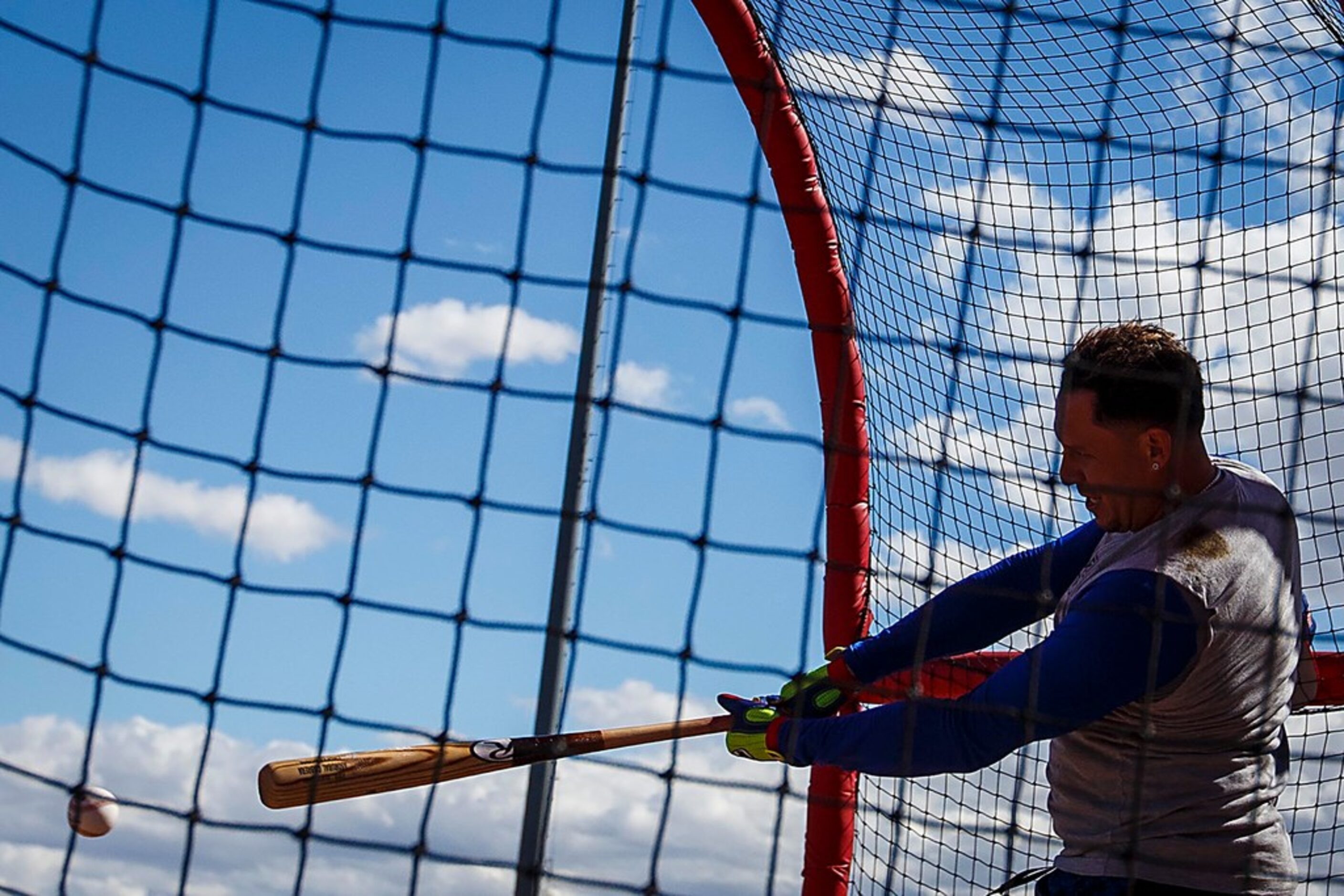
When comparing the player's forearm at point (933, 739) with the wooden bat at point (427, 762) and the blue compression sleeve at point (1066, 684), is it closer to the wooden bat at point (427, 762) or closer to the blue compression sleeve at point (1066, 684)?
the blue compression sleeve at point (1066, 684)

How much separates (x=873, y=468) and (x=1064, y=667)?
1.46m

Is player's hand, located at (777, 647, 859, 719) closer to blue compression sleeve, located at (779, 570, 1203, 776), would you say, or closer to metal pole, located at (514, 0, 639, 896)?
metal pole, located at (514, 0, 639, 896)

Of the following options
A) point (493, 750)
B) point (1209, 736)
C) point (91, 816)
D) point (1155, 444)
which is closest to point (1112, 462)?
point (1155, 444)

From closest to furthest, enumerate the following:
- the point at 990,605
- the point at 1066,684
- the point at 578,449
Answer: the point at 1066,684 → the point at 990,605 → the point at 578,449

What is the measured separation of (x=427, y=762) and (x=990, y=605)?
3.72 ft

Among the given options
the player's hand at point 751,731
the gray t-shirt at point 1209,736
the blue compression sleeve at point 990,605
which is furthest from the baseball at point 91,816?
the gray t-shirt at point 1209,736

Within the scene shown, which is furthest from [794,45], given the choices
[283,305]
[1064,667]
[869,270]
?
[1064,667]

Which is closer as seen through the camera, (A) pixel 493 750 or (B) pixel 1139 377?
(B) pixel 1139 377

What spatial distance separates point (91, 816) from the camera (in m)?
3.10

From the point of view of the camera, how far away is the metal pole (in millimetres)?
2781

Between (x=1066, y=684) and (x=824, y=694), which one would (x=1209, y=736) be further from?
(x=824, y=694)

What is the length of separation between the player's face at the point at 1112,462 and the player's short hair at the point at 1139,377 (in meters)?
0.02

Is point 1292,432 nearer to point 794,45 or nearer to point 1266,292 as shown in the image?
point 1266,292

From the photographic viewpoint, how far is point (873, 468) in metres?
3.36
